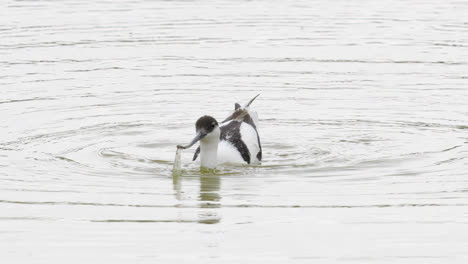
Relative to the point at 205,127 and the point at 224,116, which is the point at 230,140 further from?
the point at 224,116

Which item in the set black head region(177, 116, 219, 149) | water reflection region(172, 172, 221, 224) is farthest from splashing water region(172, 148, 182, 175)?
black head region(177, 116, 219, 149)

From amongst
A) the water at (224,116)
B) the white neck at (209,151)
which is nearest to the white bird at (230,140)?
the white neck at (209,151)

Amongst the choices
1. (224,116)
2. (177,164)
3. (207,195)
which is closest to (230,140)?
(177,164)

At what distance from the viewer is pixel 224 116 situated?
15617 millimetres

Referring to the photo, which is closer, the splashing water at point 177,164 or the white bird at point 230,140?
the splashing water at point 177,164

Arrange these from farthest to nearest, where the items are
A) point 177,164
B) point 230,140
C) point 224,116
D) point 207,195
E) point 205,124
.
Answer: point 224,116
point 230,140
point 205,124
point 177,164
point 207,195

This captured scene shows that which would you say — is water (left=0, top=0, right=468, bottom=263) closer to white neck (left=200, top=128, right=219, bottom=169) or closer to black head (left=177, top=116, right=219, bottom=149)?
white neck (left=200, top=128, right=219, bottom=169)

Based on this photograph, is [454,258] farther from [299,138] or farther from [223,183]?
[299,138]

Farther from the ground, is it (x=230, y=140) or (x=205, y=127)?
(x=205, y=127)

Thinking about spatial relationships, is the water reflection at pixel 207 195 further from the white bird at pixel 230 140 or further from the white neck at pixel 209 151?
the white bird at pixel 230 140

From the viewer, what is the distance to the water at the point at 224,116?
9234mm

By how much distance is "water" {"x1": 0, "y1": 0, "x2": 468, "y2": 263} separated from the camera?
30.3 feet

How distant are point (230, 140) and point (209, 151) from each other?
0.79 metres

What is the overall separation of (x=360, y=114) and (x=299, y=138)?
4.98ft
